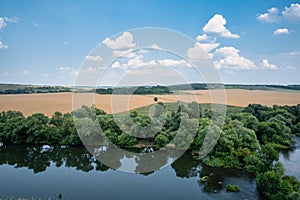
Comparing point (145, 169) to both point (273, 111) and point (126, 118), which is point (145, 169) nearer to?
point (126, 118)

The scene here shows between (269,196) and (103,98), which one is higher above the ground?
(103,98)

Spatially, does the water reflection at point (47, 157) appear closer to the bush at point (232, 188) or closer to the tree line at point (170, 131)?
the tree line at point (170, 131)

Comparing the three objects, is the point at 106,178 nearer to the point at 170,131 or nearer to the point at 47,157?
the point at 47,157

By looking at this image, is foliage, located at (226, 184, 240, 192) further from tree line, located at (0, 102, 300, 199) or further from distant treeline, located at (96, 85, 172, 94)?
distant treeline, located at (96, 85, 172, 94)

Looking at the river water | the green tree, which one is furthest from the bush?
the green tree

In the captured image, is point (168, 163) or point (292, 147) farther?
point (292, 147)

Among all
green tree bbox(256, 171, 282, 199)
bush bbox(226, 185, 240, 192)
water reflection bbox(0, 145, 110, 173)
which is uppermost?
green tree bbox(256, 171, 282, 199)

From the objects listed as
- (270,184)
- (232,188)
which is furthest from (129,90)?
(270,184)

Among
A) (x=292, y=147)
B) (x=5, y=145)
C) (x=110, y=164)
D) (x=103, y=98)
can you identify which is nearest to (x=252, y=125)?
(x=292, y=147)

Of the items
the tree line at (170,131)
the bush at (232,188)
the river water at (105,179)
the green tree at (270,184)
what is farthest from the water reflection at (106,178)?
the tree line at (170,131)
